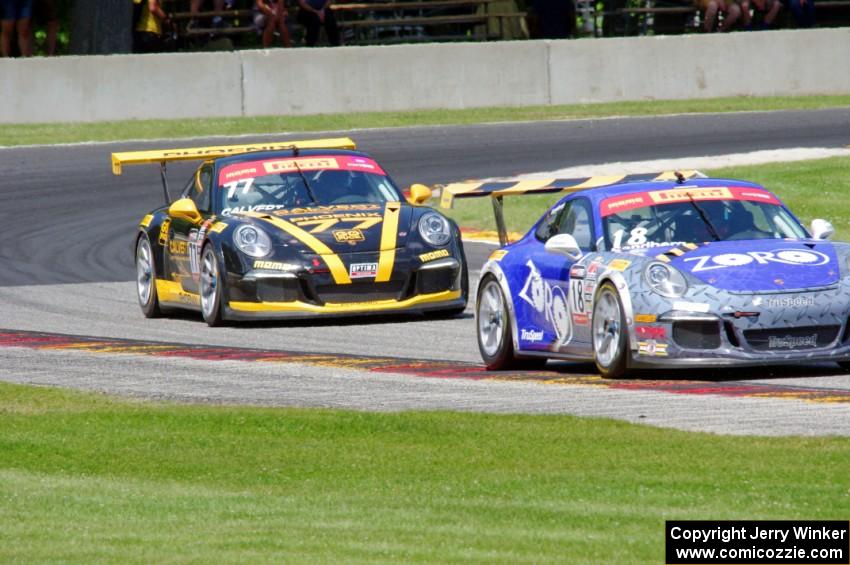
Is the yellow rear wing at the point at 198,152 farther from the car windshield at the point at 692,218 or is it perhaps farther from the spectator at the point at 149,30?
the spectator at the point at 149,30

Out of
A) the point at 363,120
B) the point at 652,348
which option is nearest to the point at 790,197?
the point at 363,120

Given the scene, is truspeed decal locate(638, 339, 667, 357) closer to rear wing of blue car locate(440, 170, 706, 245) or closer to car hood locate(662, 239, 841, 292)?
car hood locate(662, 239, 841, 292)

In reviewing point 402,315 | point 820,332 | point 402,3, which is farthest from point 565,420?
point 402,3

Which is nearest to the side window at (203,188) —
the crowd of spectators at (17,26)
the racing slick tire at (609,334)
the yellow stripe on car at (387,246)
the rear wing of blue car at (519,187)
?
the yellow stripe on car at (387,246)

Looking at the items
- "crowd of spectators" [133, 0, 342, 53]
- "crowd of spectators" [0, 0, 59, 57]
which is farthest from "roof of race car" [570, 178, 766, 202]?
"crowd of spectators" [133, 0, 342, 53]

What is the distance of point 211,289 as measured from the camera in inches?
598

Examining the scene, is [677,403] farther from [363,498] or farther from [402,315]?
[402,315]

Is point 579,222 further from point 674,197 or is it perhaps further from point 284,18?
point 284,18

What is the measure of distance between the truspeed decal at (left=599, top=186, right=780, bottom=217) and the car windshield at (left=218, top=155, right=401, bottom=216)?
4.34 meters

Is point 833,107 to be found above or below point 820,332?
below

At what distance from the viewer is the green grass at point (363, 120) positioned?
2773 centimetres

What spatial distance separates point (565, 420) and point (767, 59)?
22.2 m

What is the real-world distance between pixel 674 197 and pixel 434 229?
12.1 ft

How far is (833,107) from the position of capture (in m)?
29.8
